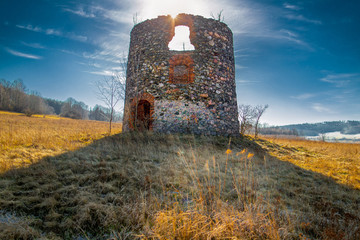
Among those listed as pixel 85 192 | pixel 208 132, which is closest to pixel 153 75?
pixel 208 132

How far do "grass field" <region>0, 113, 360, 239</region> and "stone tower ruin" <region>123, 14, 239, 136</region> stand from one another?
3.65 metres

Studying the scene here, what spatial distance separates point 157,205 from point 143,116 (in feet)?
23.9

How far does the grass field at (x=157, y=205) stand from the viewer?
5.98 ft

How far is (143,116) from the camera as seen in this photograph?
920cm

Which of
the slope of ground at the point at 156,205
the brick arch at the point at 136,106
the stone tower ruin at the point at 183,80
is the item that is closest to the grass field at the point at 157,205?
the slope of ground at the point at 156,205

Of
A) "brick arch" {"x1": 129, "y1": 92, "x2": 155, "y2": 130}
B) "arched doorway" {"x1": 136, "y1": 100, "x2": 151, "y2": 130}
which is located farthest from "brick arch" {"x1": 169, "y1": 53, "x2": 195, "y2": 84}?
"arched doorway" {"x1": 136, "y1": 100, "x2": 151, "y2": 130}

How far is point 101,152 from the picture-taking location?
16.6 ft

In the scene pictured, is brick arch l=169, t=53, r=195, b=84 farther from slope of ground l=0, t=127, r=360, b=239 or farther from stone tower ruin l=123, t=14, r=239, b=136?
slope of ground l=0, t=127, r=360, b=239

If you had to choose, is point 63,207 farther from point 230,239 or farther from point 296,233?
point 296,233

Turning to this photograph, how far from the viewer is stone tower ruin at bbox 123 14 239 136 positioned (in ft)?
26.4

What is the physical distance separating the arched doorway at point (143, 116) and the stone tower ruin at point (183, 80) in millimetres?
52

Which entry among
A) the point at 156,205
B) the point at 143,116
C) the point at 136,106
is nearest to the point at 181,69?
the point at 136,106

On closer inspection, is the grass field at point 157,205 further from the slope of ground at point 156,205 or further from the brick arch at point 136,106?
the brick arch at point 136,106

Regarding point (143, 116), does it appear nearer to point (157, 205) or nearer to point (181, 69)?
point (181, 69)
